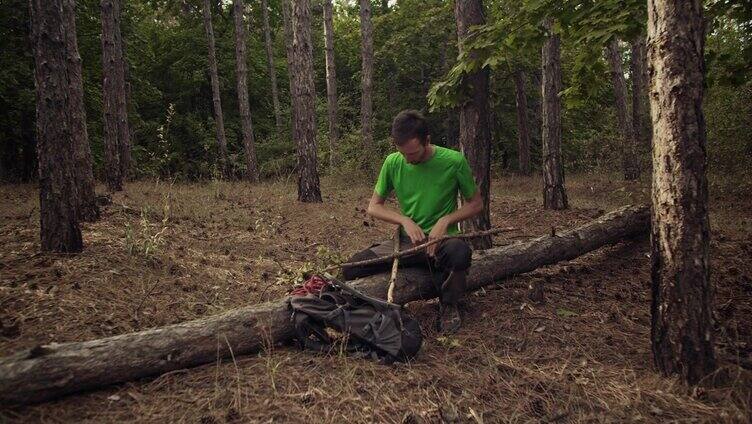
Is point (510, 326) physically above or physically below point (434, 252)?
below

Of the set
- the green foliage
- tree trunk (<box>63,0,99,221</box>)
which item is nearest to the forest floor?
tree trunk (<box>63,0,99,221</box>)

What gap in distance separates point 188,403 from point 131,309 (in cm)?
161

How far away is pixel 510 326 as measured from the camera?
426 cm

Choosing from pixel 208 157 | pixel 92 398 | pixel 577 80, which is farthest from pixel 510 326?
pixel 208 157

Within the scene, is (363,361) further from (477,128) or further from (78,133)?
(78,133)

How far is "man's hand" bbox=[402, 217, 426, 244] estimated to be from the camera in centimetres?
420

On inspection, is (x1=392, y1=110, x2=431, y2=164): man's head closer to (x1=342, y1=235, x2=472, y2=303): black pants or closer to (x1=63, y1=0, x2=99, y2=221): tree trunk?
(x1=342, y1=235, x2=472, y2=303): black pants

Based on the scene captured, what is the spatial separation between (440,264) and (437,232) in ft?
1.03

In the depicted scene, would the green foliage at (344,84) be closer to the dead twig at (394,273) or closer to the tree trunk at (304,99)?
the dead twig at (394,273)

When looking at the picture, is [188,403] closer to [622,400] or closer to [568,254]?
[622,400]

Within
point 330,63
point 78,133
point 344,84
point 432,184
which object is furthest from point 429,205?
point 344,84

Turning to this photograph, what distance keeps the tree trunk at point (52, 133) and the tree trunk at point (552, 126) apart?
29.7 feet

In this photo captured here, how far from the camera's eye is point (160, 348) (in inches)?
127

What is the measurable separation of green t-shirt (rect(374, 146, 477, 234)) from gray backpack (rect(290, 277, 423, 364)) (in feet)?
3.65
